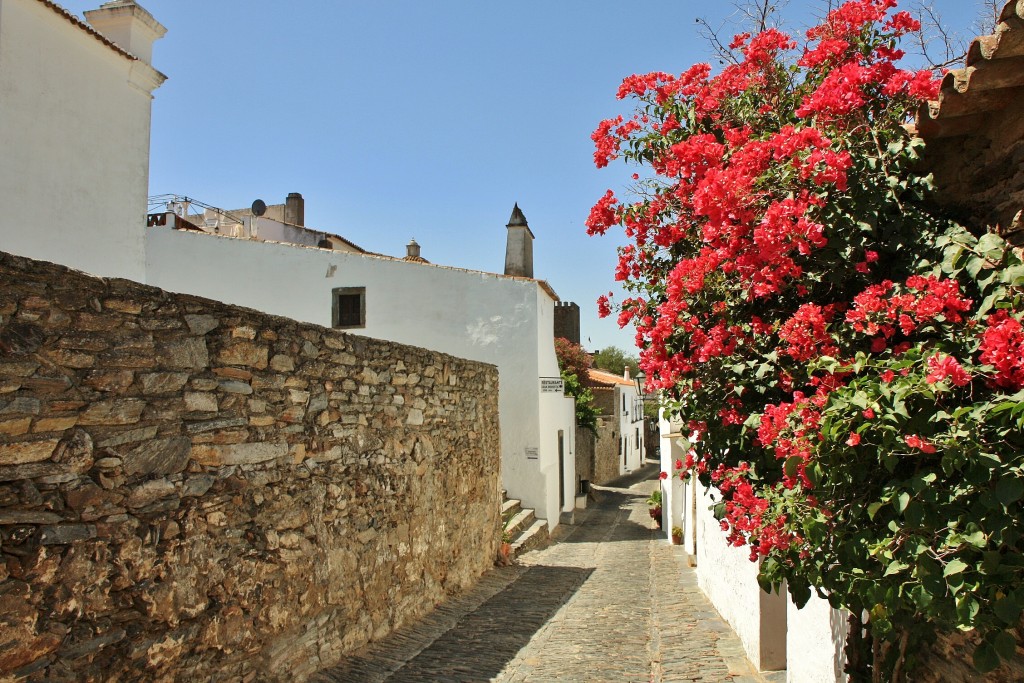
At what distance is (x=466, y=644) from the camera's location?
6.75m

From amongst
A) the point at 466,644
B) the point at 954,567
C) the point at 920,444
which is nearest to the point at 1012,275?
the point at 920,444

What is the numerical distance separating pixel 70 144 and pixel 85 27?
128 cm

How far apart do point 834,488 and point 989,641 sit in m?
0.65

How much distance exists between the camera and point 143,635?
3613 millimetres

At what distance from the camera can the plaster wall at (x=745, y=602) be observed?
21.7 ft

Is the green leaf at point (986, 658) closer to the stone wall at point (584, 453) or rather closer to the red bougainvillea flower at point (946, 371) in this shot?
the red bougainvillea flower at point (946, 371)

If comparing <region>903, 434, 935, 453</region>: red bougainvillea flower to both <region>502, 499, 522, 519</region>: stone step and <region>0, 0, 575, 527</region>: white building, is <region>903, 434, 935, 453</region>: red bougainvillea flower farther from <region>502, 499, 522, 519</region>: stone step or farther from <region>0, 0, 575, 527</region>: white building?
<region>502, 499, 522, 519</region>: stone step

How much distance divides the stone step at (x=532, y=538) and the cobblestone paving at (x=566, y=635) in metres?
0.29

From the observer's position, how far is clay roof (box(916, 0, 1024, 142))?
2699 millimetres

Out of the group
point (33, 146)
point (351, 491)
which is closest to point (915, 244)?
point (351, 491)

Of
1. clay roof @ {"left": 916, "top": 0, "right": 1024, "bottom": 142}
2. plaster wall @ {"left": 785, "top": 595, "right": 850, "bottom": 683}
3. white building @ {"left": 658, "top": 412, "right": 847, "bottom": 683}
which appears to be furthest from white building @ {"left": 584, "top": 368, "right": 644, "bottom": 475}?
clay roof @ {"left": 916, "top": 0, "right": 1024, "bottom": 142}

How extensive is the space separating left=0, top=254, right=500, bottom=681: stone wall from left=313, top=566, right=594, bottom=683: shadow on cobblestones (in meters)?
0.20

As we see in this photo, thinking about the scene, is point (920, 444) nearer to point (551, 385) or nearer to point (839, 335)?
point (839, 335)

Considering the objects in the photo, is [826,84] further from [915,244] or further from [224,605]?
[224,605]
